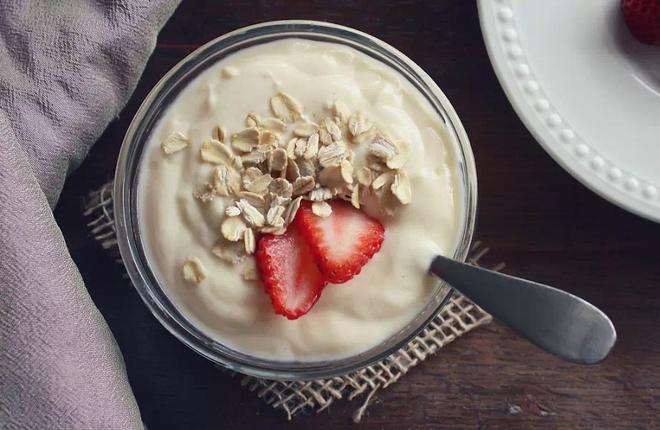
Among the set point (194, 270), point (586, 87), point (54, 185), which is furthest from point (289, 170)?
point (586, 87)

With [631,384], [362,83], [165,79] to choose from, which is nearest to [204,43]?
[165,79]

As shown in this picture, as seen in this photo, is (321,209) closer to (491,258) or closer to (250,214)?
(250,214)

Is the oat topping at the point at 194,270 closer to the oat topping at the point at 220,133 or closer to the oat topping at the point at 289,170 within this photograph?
the oat topping at the point at 289,170

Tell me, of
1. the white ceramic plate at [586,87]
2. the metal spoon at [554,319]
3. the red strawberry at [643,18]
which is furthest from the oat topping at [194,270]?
the red strawberry at [643,18]

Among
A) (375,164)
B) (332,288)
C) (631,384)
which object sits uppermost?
(375,164)

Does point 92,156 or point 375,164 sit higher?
point 375,164

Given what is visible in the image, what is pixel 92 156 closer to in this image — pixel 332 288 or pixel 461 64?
pixel 332 288

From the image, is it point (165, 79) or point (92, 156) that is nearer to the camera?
point (165, 79)
